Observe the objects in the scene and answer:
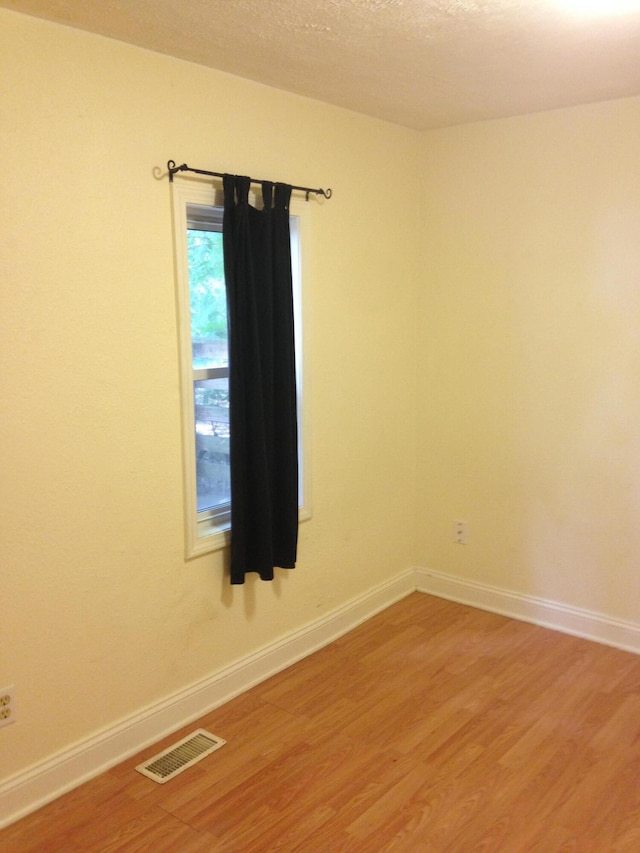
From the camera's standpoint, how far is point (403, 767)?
2.52m

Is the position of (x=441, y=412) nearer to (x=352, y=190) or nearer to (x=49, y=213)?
(x=352, y=190)

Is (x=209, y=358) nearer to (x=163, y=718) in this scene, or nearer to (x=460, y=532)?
(x=163, y=718)

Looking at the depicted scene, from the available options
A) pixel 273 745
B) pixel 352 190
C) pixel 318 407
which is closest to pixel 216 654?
pixel 273 745

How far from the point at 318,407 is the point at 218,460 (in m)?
0.56

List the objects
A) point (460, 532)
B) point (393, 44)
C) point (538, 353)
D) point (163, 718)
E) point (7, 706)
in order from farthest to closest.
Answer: point (460, 532), point (538, 353), point (163, 718), point (393, 44), point (7, 706)

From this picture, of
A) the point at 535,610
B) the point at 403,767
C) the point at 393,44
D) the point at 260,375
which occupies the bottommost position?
the point at 403,767

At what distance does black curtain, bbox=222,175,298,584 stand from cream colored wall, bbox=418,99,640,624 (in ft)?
3.74

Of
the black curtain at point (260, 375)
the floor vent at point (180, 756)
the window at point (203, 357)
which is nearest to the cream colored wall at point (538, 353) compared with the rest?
the window at point (203, 357)

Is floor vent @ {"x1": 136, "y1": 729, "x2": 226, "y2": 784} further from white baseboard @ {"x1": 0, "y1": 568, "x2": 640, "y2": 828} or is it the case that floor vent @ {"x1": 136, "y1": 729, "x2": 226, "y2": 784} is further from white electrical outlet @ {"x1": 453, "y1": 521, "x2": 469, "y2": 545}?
white electrical outlet @ {"x1": 453, "y1": 521, "x2": 469, "y2": 545}

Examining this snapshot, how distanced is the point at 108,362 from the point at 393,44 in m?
1.39

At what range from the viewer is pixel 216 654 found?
114 inches

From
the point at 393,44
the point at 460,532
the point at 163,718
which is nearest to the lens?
the point at 393,44

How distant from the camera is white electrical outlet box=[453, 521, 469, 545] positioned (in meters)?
3.83

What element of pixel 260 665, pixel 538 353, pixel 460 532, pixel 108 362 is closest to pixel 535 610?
pixel 460 532
